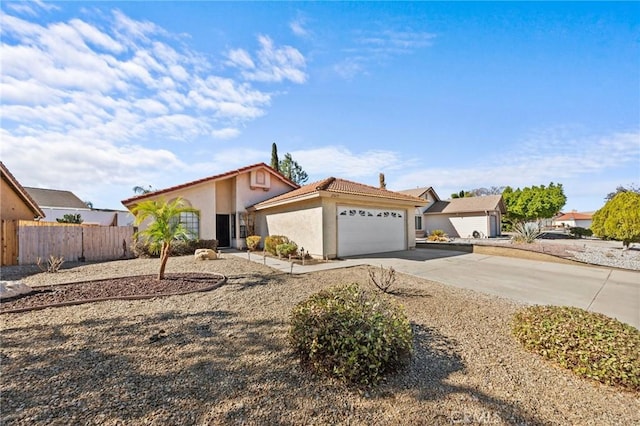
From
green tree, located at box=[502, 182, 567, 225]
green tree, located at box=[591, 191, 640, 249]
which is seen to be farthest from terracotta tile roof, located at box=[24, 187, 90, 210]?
green tree, located at box=[502, 182, 567, 225]

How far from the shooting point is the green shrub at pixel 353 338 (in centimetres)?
330

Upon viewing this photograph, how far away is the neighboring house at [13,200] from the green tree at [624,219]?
3135cm

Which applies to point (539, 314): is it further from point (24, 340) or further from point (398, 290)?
point (24, 340)

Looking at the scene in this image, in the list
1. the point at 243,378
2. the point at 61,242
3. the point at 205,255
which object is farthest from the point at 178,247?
the point at 243,378

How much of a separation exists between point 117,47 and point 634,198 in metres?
25.2

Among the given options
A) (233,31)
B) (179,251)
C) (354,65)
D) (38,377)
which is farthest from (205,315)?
(179,251)

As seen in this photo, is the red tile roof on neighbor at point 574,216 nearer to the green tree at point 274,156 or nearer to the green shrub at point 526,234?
the green shrub at point 526,234

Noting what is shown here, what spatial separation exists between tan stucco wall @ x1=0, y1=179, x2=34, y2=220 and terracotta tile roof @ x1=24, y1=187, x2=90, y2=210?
23.1m

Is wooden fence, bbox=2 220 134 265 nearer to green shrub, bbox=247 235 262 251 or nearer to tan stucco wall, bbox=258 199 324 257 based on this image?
green shrub, bbox=247 235 262 251

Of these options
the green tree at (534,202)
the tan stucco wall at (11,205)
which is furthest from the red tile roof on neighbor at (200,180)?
the green tree at (534,202)

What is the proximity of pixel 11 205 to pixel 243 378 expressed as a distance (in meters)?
16.7

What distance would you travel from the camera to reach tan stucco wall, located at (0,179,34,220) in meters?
12.0

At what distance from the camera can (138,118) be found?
32.2ft

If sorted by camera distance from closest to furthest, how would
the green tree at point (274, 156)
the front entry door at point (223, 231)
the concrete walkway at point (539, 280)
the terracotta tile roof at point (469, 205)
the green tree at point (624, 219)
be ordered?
the concrete walkway at point (539, 280), the green tree at point (624, 219), the front entry door at point (223, 231), the terracotta tile roof at point (469, 205), the green tree at point (274, 156)
